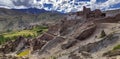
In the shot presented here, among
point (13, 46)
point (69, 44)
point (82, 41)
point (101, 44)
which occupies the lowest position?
point (13, 46)

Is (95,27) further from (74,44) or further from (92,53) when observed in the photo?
(92,53)

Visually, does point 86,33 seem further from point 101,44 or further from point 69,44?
point 101,44

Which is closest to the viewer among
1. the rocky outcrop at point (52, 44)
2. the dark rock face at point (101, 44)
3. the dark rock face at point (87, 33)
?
the dark rock face at point (101, 44)

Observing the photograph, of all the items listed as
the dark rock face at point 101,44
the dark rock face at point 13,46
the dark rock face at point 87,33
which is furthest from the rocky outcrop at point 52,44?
the dark rock face at point 13,46

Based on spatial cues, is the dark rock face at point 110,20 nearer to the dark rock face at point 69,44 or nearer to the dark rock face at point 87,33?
the dark rock face at point 87,33

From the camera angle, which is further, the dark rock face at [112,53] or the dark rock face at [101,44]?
the dark rock face at [101,44]

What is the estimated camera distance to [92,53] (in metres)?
73.0

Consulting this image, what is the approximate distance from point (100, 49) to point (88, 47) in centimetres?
486

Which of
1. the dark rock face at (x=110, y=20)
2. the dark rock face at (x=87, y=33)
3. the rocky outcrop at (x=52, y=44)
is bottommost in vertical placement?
the rocky outcrop at (x=52, y=44)

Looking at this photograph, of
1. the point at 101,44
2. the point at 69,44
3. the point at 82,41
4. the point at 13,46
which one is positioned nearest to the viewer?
the point at 101,44

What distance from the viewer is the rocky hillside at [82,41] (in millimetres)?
72312

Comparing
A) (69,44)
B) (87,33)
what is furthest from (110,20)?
(69,44)

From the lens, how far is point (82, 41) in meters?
92.9

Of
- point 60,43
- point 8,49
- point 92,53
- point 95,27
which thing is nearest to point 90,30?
point 95,27
